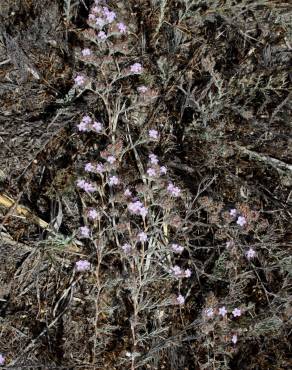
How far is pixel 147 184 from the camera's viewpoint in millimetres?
3279

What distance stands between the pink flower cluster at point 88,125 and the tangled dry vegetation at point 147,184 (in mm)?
16

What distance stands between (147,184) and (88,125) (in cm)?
51

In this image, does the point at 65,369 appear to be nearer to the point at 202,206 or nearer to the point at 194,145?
the point at 202,206

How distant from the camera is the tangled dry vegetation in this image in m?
3.31

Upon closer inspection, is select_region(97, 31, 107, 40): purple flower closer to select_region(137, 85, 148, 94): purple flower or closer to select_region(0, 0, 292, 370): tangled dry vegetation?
select_region(0, 0, 292, 370): tangled dry vegetation

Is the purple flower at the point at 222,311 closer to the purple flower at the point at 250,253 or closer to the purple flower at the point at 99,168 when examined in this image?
the purple flower at the point at 250,253

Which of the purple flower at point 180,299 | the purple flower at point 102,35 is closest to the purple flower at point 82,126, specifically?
the purple flower at point 102,35

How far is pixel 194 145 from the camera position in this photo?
3713 mm

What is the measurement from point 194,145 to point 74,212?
3.02 feet

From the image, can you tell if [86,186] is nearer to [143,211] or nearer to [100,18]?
[143,211]

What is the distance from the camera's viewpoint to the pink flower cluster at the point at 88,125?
10.9ft

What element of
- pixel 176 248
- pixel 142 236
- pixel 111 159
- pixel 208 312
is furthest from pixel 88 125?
pixel 208 312

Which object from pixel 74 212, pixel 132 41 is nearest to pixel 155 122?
pixel 132 41

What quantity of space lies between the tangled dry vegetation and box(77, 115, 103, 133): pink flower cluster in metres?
0.02
